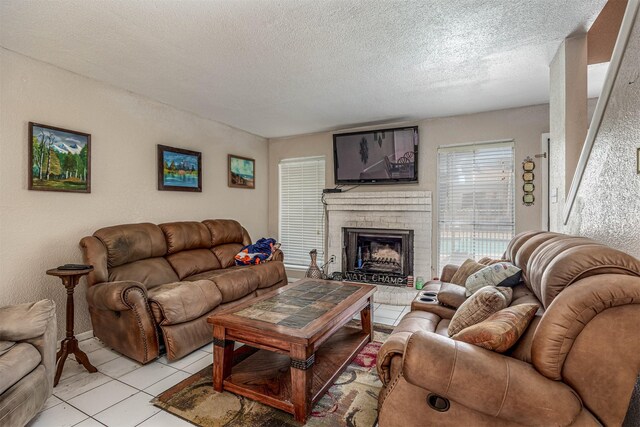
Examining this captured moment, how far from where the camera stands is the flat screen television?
14.1 feet

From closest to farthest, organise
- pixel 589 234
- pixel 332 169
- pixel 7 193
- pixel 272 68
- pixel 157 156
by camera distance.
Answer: pixel 589 234, pixel 7 193, pixel 272 68, pixel 157 156, pixel 332 169

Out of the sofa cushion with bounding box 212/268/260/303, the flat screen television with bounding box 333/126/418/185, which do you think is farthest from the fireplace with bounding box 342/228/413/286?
the sofa cushion with bounding box 212/268/260/303

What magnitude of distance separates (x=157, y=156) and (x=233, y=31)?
2.05m

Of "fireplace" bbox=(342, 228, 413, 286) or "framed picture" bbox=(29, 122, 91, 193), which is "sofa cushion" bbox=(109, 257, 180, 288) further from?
"fireplace" bbox=(342, 228, 413, 286)

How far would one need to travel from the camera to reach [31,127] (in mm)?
2547

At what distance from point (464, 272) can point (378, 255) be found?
1962 millimetres

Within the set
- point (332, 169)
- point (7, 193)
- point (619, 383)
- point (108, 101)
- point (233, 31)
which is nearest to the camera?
point (619, 383)

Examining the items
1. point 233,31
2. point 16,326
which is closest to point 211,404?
point 16,326

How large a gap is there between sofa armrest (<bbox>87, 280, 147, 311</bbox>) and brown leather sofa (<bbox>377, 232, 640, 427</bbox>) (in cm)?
195

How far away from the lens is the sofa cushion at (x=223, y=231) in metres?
4.01

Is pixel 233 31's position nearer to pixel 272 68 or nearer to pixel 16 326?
pixel 272 68

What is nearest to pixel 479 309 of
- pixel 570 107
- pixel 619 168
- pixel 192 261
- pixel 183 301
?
pixel 619 168

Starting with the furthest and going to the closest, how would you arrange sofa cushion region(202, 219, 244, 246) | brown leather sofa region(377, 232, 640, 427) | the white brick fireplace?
the white brick fireplace → sofa cushion region(202, 219, 244, 246) → brown leather sofa region(377, 232, 640, 427)

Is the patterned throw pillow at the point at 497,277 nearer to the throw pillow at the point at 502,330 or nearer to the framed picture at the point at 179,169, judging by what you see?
the throw pillow at the point at 502,330
